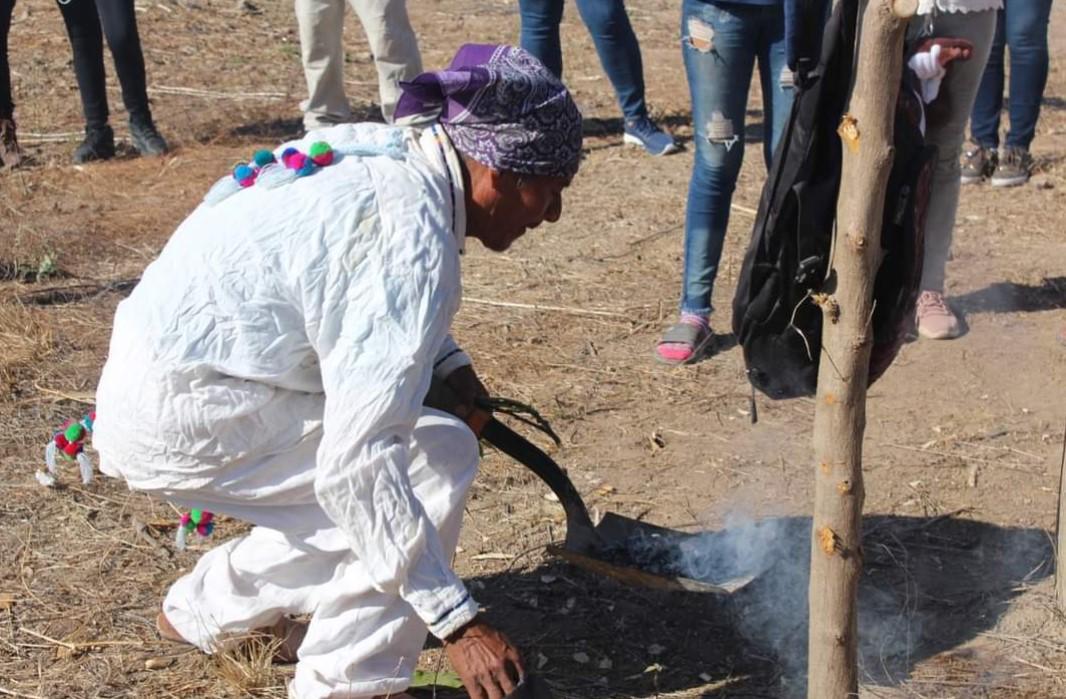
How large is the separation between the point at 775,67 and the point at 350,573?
2434 mm

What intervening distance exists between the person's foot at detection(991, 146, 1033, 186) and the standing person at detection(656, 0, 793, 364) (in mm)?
2231

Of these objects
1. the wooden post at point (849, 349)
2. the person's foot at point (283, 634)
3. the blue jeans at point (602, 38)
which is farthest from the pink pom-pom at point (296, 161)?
the blue jeans at point (602, 38)

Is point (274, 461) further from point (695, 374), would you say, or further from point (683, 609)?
point (695, 374)

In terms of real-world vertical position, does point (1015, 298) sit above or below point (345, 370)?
below

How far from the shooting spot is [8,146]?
694 cm

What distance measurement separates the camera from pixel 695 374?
185 inches

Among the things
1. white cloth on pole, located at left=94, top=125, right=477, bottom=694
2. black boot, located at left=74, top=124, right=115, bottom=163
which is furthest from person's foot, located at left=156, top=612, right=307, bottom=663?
black boot, located at left=74, top=124, right=115, bottom=163

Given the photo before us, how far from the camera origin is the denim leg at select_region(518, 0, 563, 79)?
21.4 feet

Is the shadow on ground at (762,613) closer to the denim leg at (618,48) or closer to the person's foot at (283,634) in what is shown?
the person's foot at (283,634)

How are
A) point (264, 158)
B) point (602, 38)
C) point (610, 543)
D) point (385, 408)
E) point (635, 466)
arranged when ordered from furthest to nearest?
point (602, 38)
point (635, 466)
point (610, 543)
point (264, 158)
point (385, 408)

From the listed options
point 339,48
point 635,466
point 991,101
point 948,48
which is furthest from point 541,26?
point 635,466

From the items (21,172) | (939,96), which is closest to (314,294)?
(939,96)

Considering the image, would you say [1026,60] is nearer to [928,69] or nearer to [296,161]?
[928,69]

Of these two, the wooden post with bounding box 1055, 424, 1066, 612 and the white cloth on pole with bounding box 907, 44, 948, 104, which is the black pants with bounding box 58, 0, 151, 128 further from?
the wooden post with bounding box 1055, 424, 1066, 612
